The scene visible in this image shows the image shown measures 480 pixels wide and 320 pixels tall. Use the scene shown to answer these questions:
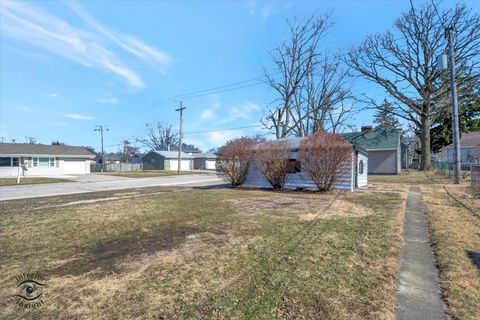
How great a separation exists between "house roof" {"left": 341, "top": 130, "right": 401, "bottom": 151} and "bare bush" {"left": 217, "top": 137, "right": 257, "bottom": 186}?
15.6 m

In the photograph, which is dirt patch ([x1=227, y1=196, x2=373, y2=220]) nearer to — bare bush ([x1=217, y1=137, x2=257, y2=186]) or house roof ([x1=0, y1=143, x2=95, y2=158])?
bare bush ([x1=217, y1=137, x2=257, y2=186])

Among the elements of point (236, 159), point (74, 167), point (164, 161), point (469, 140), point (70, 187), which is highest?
point (469, 140)

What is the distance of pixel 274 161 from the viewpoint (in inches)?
521

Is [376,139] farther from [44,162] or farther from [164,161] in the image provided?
[44,162]

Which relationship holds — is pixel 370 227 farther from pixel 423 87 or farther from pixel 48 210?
pixel 423 87

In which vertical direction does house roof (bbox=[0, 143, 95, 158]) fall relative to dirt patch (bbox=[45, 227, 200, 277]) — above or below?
above

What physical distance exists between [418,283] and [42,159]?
38.4 meters

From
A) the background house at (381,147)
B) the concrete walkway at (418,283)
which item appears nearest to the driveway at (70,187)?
the concrete walkway at (418,283)

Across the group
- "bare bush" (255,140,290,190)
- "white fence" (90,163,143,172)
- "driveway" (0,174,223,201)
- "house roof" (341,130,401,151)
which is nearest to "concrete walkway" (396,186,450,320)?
"bare bush" (255,140,290,190)

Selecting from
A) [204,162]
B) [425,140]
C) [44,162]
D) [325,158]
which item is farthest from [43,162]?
[425,140]

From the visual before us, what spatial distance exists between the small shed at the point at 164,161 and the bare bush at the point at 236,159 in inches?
1455

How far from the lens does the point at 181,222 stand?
6359 mm

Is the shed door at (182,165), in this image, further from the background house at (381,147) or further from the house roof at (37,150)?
the background house at (381,147)

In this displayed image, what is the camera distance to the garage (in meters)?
33.8
